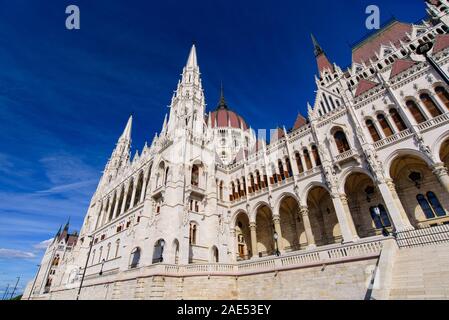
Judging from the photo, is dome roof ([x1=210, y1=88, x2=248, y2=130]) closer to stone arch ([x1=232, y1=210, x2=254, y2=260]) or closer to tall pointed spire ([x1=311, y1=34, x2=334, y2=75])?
tall pointed spire ([x1=311, y1=34, x2=334, y2=75])

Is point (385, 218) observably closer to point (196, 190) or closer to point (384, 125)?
point (384, 125)

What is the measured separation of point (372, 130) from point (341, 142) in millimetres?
2791

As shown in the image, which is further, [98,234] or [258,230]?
[98,234]

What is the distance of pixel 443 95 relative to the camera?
17297 millimetres

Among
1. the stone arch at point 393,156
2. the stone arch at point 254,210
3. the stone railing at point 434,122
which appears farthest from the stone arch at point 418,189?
the stone arch at point 254,210

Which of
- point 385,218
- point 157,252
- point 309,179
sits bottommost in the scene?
point 157,252

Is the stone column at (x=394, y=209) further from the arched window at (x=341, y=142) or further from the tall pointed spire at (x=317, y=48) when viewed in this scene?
the tall pointed spire at (x=317, y=48)

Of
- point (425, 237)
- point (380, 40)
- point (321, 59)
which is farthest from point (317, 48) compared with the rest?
A: point (425, 237)

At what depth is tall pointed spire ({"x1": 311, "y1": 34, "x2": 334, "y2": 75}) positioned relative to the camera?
126ft

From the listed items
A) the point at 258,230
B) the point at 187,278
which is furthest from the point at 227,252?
the point at 187,278

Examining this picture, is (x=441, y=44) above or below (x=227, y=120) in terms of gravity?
below

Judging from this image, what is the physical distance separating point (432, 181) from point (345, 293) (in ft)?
43.1

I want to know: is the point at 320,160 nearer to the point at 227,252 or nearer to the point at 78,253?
the point at 227,252
